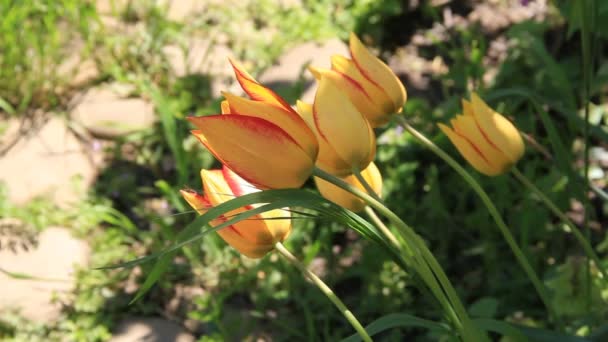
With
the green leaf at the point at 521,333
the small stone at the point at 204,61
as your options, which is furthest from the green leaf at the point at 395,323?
the small stone at the point at 204,61

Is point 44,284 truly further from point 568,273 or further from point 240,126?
point 240,126

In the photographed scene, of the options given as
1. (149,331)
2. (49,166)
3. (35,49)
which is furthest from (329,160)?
(35,49)

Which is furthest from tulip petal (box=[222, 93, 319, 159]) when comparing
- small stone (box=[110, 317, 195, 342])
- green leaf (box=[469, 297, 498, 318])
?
small stone (box=[110, 317, 195, 342])

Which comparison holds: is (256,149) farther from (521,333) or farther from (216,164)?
(216,164)

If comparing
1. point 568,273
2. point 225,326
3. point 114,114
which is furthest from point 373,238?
point 114,114

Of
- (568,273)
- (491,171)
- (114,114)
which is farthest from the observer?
(114,114)

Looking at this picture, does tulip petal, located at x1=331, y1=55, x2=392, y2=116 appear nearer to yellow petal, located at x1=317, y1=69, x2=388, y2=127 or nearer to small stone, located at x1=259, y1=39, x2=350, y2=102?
yellow petal, located at x1=317, y1=69, x2=388, y2=127

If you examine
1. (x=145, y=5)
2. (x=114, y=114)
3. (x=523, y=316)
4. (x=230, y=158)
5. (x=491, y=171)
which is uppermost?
(x=230, y=158)

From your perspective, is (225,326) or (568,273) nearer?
(568,273)
